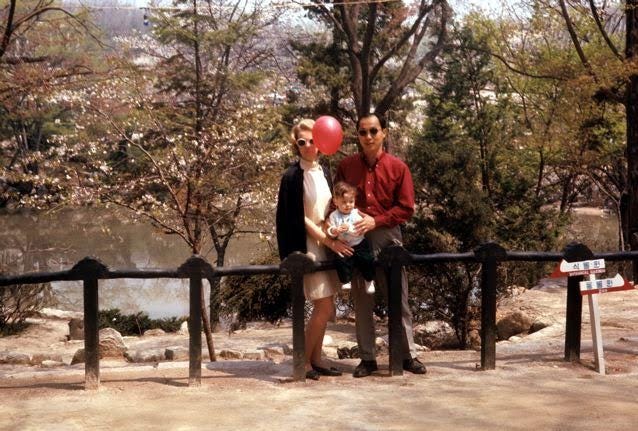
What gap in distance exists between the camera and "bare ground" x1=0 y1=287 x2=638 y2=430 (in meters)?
4.80

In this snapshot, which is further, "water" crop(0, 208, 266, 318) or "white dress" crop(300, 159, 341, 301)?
"water" crop(0, 208, 266, 318)

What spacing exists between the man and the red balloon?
0.95 ft

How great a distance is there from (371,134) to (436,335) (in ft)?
24.8

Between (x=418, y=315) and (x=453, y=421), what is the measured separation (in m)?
7.76

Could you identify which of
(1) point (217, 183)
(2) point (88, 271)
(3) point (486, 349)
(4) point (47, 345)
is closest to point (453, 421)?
(3) point (486, 349)

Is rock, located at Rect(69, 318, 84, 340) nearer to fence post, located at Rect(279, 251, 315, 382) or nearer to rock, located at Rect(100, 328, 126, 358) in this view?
rock, located at Rect(100, 328, 126, 358)

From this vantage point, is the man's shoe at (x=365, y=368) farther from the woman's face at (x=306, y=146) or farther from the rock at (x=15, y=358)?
the rock at (x=15, y=358)

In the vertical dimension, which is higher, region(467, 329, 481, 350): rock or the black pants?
the black pants

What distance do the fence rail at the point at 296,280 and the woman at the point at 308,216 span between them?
13cm

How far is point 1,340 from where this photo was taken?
1459 centimetres

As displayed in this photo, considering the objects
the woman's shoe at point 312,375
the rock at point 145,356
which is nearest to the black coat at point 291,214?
the woman's shoe at point 312,375

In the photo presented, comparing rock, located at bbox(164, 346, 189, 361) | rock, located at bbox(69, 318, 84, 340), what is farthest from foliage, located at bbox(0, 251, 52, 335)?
rock, located at bbox(164, 346, 189, 361)

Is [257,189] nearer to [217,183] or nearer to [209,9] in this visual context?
[217,183]

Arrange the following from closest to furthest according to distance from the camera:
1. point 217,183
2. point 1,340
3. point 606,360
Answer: point 606,360 → point 1,340 → point 217,183
